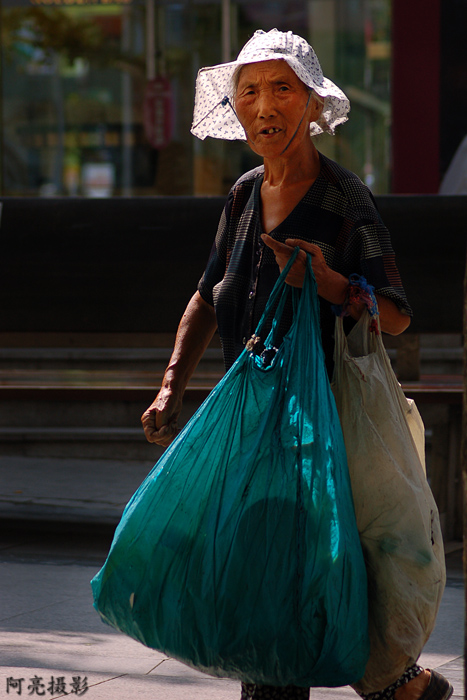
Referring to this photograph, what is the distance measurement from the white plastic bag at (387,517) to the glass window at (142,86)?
1023cm

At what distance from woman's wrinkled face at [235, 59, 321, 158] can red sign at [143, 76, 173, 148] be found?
1083cm

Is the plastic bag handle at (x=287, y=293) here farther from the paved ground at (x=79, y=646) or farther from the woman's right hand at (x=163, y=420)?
the paved ground at (x=79, y=646)

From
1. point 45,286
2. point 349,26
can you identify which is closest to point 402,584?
point 45,286

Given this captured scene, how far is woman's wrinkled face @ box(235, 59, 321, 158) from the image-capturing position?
2.42m

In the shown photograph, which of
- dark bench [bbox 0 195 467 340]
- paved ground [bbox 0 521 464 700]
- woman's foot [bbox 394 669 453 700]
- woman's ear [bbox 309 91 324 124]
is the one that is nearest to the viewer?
woman's foot [bbox 394 669 453 700]

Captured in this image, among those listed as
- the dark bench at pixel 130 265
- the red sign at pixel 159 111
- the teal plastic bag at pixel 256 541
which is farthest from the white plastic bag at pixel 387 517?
the red sign at pixel 159 111

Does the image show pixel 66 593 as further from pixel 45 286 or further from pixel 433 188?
pixel 433 188

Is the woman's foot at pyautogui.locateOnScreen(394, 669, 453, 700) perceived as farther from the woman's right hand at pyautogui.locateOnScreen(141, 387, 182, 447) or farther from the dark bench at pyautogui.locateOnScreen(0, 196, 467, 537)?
the dark bench at pyautogui.locateOnScreen(0, 196, 467, 537)

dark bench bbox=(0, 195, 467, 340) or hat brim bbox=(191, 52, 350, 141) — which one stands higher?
hat brim bbox=(191, 52, 350, 141)

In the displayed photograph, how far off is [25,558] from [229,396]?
2987 mm

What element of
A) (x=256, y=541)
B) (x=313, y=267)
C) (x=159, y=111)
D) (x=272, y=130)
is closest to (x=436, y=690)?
(x=256, y=541)

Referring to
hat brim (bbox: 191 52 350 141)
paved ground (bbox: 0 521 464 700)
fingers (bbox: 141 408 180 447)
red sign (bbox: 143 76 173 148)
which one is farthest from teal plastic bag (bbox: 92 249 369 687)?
red sign (bbox: 143 76 173 148)

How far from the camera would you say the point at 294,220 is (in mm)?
2436

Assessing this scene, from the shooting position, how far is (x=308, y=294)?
229cm
